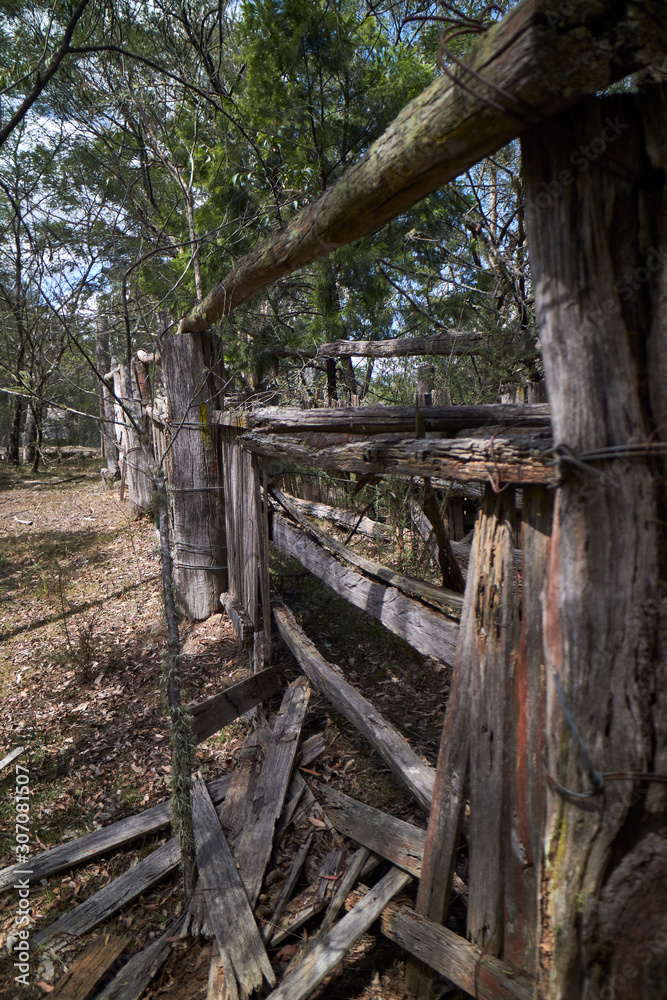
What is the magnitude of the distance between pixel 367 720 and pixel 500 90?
3048 mm

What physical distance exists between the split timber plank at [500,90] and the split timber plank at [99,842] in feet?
11.5

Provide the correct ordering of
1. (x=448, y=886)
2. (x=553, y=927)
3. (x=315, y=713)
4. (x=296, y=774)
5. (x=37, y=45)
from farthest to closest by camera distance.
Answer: (x=37, y=45)
(x=315, y=713)
(x=296, y=774)
(x=448, y=886)
(x=553, y=927)

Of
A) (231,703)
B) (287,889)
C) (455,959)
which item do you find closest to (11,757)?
(231,703)

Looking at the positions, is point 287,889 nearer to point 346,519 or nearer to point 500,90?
point 500,90

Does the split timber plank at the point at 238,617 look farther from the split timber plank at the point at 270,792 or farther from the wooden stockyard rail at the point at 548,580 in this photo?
the wooden stockyard rail at the point at 548,580

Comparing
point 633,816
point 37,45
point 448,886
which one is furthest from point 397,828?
point 37,45

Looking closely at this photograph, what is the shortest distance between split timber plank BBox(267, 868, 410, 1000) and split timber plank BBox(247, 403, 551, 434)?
2148 millimetres

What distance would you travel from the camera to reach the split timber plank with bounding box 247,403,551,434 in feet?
7.51

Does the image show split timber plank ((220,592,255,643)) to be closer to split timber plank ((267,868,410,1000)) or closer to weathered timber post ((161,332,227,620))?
weathered timber post ((161,332,227,620))

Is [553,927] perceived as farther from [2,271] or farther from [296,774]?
[2,271]

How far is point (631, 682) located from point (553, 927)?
76cm

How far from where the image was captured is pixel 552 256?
4.64 ft

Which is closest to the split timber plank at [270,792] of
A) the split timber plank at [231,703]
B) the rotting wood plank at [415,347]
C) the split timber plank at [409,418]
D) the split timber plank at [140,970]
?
the split timber plank at [231,703]

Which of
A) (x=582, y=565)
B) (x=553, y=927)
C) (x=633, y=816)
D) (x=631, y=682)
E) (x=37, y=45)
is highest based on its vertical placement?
(x=37, y=45)
